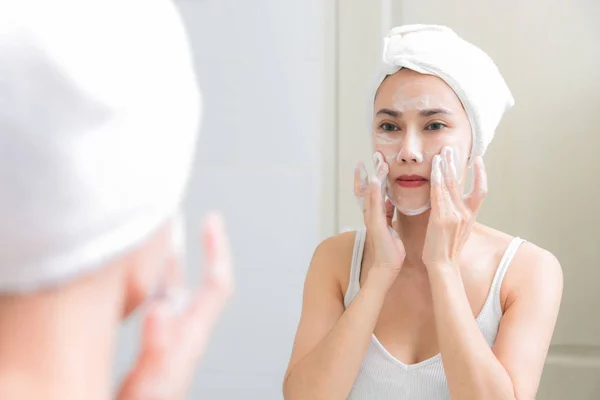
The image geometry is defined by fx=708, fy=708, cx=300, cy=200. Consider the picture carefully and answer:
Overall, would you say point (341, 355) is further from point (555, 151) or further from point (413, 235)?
point (555, 151)

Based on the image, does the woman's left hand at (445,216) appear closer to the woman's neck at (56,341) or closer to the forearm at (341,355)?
the forearm at (341,355)

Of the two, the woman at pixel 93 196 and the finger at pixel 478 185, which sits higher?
the woman at pixel 93 196

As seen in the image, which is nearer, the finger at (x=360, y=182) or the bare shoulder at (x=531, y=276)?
the bare shoulder at (x=531, y=276)

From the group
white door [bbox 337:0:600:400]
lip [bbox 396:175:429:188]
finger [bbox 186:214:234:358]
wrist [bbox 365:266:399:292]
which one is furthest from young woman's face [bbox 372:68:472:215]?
finger [bbox 186:214:234:358]

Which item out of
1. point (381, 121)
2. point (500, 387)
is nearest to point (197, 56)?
point (381, 121)

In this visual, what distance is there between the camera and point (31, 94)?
1.23 ft

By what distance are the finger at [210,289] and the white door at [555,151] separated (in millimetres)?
1278

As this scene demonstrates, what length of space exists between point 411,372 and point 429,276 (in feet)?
0.52

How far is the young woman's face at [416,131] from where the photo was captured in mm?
1152

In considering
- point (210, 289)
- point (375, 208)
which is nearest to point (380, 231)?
point (375, 208)

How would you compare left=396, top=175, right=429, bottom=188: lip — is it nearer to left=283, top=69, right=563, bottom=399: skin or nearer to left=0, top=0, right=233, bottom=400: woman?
left=283, top=69, right=563, bottom=399: skin

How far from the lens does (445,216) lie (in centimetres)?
114

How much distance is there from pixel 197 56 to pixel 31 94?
1439mm

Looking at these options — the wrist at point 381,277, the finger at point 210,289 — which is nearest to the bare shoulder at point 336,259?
the wrist at point 381,277
